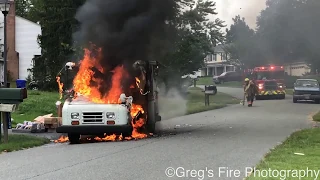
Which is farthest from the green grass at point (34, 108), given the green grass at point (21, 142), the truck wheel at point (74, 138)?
the truck wheel at point (74, 138)

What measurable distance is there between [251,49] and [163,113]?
2641 centimetres

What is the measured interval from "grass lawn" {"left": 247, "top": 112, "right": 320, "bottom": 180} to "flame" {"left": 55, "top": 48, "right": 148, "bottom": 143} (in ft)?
14.2

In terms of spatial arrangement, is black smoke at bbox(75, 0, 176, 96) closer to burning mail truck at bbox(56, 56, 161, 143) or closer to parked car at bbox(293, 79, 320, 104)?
burning mail truck at bbox(56, 56, 161, 143)

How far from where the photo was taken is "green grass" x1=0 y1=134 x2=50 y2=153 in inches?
448

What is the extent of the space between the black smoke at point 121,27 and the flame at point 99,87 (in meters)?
0.34

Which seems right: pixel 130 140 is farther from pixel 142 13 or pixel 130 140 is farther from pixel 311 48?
pixel 311 48

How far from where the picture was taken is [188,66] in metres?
33.5

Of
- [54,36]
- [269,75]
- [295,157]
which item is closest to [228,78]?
[269,75]

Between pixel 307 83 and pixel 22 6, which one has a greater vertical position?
pixel 22 6

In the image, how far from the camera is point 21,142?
12.3 m

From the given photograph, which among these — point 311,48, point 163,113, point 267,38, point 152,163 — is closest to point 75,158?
point 152,163

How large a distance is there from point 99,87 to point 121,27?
2.15 metres

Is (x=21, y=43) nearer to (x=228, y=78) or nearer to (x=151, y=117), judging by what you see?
(x=228, y=78)

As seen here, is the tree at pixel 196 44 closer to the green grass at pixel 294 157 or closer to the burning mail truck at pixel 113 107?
the burning mail truck at pixel 113 107
